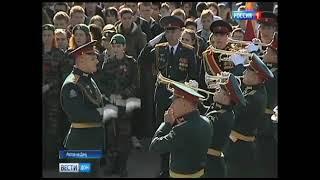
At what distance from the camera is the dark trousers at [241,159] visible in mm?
5766

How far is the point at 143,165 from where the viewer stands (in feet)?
19.1

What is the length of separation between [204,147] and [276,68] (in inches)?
42.1

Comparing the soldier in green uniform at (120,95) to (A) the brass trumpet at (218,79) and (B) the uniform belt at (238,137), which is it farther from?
(B) the uniform belt at (238,137)

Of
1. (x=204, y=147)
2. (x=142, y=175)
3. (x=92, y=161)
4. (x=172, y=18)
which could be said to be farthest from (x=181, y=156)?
(x=172, y=18)

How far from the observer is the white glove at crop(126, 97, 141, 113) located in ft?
19.1

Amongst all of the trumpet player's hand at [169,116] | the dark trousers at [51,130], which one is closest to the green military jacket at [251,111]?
the trumpet player's hand at [169,116]

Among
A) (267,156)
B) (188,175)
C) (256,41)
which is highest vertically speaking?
(256,41)

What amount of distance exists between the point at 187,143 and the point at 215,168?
522mm

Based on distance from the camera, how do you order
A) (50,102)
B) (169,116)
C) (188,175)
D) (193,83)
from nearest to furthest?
(188,175), (169,116), (193,83), (50,102)

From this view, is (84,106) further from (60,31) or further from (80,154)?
(60,31)

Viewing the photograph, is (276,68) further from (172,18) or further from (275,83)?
(172,18)

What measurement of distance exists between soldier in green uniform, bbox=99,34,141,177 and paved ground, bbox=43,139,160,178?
8 centimetres

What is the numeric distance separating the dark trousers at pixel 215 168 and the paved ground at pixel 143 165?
50 centimetres

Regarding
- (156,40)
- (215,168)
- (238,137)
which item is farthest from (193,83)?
(215,168)
